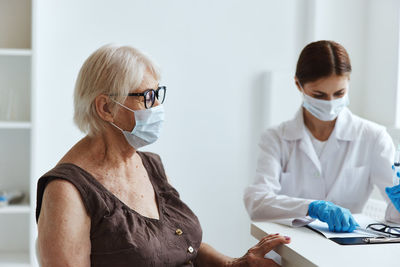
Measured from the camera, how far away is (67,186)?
1326 mm

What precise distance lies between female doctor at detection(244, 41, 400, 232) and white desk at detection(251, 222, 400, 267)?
1.29 ft

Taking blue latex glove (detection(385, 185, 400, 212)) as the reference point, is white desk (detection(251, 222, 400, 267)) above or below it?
below

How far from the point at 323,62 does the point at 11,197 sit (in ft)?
5.44

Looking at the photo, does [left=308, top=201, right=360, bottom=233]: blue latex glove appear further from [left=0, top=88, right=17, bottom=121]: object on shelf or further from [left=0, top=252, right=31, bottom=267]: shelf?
[left=0, top=88, right=17, bottom=121]: object on shelf

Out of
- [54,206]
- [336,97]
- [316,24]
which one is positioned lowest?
[54,206]

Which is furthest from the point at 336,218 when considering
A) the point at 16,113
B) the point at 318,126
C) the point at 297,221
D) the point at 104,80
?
the point at 16,113

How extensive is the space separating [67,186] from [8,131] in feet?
5.08

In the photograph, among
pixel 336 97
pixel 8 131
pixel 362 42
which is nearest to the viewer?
pixel 336 97

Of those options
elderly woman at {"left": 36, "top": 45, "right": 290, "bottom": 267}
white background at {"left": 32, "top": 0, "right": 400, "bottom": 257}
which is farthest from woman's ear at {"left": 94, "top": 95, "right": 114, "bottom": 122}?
white background at {"left": 32, "top": 0, "right": 400, "bottom": 257}

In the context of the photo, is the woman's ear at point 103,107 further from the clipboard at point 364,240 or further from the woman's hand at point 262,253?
the clipboard at point 364,240

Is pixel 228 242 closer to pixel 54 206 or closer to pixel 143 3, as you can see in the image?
pixel 143 3

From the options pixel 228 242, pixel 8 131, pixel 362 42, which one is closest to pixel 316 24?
pixel 362 42

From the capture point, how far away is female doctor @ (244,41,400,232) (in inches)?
77.6

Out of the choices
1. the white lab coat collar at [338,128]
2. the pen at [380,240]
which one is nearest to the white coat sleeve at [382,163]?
the white lab coat collar at [338,128]
